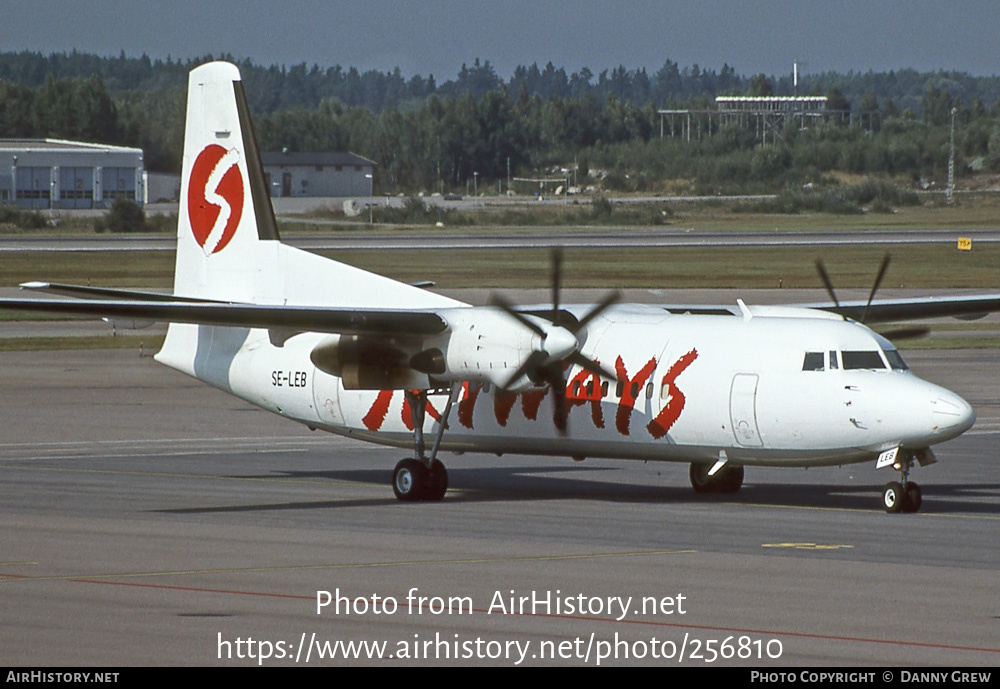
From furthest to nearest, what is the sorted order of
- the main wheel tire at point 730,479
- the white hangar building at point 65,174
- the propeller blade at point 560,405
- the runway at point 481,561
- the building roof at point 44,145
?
1. the building roof at point 44,145
2. the white hangar building at point 65,174
3. the main wheel tire at point 730,479
4. the propeller blade at point 560,405
5. the runway at point 481,561

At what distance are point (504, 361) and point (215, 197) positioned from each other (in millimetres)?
7757

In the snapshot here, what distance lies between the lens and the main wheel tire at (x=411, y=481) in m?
22.8

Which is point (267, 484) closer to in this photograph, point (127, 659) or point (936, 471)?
point (936, 471)

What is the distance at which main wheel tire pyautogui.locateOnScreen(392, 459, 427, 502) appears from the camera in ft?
74.9

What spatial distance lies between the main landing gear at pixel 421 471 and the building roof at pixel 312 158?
122 metres

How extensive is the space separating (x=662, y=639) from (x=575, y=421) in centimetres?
992

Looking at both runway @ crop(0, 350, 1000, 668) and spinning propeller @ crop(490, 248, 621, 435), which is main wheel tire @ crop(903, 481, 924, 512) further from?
spinning propeller @ crop(490, 248, 621, 435)

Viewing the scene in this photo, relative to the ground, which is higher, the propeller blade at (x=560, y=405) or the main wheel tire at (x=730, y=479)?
the propeller blade at (x=560, y=405)

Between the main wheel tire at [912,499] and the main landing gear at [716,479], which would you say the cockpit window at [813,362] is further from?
the main landing gear at [716,479]

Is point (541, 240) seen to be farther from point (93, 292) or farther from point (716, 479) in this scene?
A: point (93, 292)

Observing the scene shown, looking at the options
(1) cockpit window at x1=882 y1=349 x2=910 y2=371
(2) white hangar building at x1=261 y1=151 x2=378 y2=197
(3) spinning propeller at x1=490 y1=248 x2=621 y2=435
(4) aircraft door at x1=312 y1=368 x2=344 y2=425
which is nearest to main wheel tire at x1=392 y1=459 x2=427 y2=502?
(4) aircraft door at x1=312 y1=368 x2=344 y2=425

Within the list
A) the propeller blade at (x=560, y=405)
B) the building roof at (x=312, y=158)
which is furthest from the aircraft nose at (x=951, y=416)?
the building roof at (x=312, y=158)

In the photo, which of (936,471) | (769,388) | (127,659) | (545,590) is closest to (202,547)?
(545,590)

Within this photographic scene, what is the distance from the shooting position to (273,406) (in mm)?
25297
